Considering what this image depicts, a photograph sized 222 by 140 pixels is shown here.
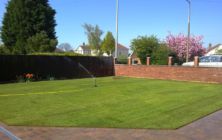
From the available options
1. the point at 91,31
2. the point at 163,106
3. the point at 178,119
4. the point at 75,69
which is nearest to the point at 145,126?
the point at 178,119

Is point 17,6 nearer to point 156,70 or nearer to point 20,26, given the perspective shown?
point 20,26

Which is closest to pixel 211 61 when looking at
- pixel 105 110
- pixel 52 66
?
pixel 52 66

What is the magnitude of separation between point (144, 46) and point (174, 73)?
14530 millimetres

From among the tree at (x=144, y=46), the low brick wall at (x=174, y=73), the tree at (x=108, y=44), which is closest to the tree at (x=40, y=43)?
the tree at (x=144, y=46)

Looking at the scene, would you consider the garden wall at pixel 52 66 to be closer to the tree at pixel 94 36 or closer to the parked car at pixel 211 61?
the parked car at pixel 211 61

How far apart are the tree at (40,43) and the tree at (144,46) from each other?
1125cm

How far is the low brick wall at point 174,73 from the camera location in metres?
19.2

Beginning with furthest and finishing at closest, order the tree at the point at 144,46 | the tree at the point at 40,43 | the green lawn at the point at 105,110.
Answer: the tree at the point at 40,43 → the tree at the point at 144,46 → the green lawn at the point at 105,110

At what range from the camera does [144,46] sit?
116 feet

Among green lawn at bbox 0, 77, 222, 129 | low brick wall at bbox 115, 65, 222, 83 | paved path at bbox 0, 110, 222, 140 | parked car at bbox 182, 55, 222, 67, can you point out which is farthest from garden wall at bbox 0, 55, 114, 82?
paved path at bbox 0, 110, 222, 140

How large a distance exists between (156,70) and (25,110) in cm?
1501

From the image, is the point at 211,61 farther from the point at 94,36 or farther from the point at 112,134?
the point at 94,36

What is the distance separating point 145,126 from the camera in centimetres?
692

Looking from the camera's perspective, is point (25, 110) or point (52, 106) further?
point (52, 106)
